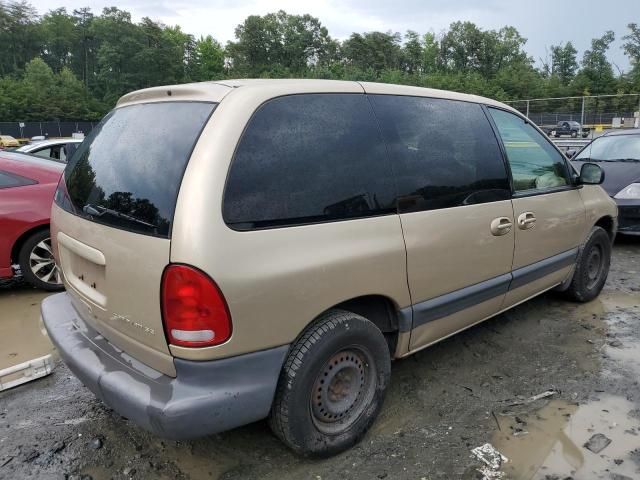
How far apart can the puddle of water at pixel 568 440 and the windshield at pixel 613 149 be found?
5652 millimetres

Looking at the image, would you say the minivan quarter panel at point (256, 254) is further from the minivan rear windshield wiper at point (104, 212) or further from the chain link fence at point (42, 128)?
the chain link fence at point (42, 128)

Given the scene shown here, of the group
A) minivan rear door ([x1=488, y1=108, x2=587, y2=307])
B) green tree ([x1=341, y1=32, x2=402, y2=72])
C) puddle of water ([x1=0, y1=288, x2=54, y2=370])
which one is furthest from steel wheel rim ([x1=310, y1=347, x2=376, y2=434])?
green tree ([x1=341, y1=32, x2=402, y2=72])

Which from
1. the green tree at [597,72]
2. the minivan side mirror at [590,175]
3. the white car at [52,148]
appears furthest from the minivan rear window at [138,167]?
the green tree at [597,72]

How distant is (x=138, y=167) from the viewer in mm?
2250

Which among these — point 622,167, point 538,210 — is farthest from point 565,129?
point 538,210

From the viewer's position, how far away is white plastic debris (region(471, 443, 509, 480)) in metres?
2.37

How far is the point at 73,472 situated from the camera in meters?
2.42

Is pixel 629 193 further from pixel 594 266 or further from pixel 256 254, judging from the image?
pixel 256 254

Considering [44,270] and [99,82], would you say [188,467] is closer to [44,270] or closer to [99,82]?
[44,270]

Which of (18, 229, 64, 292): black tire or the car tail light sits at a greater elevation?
the car tail light

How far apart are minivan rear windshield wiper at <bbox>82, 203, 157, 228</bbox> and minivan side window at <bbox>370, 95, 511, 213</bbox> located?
1.28 metres

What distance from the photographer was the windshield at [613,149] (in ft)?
24.3

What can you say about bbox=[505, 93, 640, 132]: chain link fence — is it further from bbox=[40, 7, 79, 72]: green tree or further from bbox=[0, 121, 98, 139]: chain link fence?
bbox=[40, 7, 79, 72]: green tree

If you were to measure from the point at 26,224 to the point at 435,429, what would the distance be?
4.31 metres
